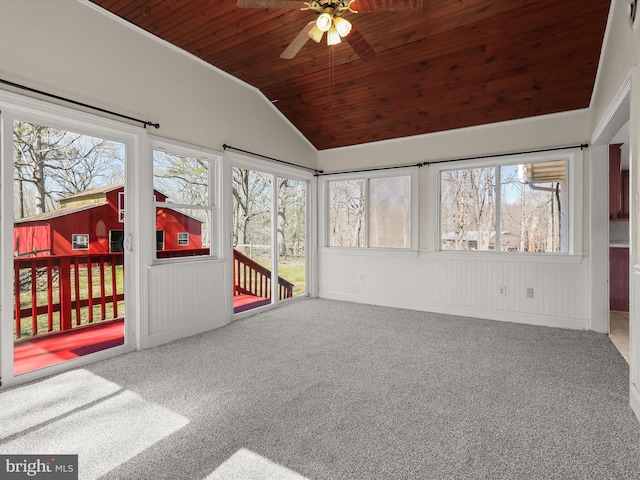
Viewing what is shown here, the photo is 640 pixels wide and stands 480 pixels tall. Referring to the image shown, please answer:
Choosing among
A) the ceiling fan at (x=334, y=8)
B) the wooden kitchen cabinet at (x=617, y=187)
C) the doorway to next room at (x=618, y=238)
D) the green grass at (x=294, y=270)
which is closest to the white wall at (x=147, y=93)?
the green grass at (x=294, y=270)

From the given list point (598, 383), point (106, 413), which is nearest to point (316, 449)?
point (106, 413)

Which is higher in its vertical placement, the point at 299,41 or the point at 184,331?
the point at 299,41

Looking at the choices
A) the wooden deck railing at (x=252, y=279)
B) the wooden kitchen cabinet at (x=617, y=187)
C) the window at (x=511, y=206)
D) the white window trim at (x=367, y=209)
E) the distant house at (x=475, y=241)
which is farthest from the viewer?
the white window trim at (x=367, y=209)

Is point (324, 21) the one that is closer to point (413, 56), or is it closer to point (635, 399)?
point (413, 56)

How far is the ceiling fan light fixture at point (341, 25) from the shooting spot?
2234 mm

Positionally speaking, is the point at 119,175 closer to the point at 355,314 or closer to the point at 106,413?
the point at 106,413

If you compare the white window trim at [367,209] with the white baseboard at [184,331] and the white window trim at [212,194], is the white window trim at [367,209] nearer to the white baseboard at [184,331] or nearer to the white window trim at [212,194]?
the white window trim at [212,194]

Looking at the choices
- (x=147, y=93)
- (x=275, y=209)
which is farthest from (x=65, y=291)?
(x=275, y=209)

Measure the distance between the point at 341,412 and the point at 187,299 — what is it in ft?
7.25

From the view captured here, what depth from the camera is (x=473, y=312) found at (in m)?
4.51

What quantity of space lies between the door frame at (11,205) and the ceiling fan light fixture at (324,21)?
76.1 inches

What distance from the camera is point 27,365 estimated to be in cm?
264

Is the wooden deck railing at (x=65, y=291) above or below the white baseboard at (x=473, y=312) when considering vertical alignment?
above

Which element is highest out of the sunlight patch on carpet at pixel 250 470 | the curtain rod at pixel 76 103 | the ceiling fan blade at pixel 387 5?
the ceiling fan blade at pixel 387 5
